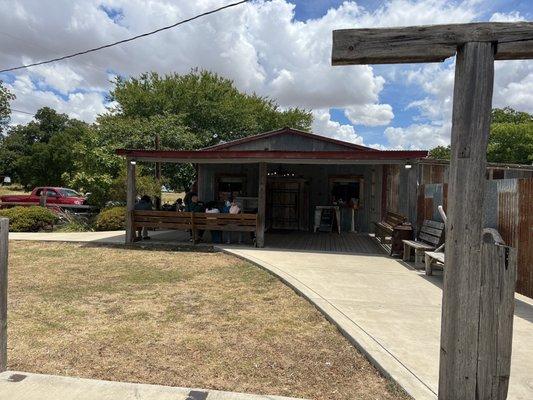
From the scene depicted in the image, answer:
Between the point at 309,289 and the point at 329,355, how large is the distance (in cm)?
242

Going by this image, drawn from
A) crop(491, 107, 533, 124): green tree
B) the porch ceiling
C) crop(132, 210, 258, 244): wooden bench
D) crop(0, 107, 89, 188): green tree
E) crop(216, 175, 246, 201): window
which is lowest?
crop(132, 210, 258, 244): wooden bench

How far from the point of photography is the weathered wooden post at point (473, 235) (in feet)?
8.63

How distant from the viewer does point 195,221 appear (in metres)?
11.5

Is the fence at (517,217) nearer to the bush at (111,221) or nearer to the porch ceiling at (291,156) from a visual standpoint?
the porch ceiling at (291,156)

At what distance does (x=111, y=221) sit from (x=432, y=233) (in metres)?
11.5

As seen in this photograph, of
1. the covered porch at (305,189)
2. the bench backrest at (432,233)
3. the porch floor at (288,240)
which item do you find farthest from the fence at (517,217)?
the covered porch at (305,189)

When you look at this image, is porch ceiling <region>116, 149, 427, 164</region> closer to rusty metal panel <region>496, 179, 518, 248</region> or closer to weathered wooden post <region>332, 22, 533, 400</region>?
rusty metal panel <region>496, 179, 518, 248</region>

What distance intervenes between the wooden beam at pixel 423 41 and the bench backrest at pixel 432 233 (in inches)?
250

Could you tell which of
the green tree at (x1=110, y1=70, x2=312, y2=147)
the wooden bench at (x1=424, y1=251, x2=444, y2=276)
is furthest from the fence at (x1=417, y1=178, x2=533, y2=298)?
the green tree at (x1=110, y1=70, x2=312, y2=147)

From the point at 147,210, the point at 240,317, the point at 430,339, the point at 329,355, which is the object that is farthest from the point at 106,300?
the point at 147,210

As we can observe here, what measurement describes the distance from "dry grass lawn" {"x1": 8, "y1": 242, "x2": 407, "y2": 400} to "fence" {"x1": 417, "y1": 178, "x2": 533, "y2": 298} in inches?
139

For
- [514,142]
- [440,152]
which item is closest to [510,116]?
[514,142]

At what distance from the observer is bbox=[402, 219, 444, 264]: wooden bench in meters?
8.58

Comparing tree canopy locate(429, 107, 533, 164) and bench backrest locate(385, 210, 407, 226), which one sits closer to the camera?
bench backrest locate(385, 210, 407, 226)
